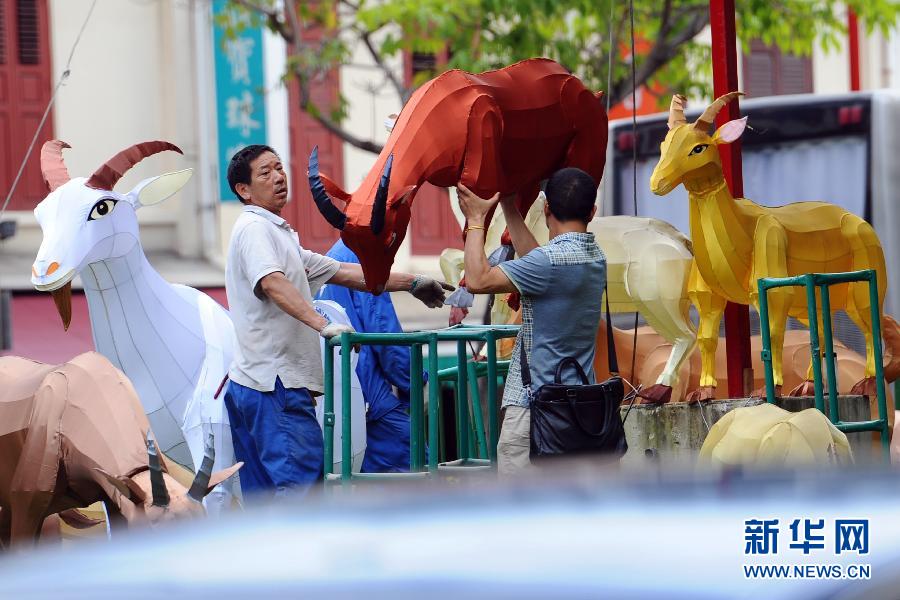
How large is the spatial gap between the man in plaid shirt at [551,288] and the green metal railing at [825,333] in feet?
3.69

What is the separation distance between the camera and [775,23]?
12.7 m

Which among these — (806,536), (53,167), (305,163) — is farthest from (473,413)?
(305,163)

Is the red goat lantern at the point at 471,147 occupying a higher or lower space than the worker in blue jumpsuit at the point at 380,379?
higher

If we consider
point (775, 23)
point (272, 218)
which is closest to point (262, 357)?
point (272, 218)

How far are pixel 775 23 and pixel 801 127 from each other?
385 cm

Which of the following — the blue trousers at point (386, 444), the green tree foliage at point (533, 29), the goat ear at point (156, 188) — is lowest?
the blue trousers at point (386, 444)

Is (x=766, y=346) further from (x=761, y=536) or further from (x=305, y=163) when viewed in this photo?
(x=305, y=163)

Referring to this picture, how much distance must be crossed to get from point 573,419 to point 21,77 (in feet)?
38.7

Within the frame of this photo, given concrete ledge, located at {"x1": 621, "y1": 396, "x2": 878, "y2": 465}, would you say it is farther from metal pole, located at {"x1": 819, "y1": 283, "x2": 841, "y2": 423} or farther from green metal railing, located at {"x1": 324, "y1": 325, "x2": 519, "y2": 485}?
green metal railing, located at {"x1": 324, "y1": 325, "x2": 519, "y2": 485}

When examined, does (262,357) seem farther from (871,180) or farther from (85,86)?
(85,86)

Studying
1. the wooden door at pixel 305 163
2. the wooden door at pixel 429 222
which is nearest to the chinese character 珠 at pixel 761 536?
the wooden door at pixel 305 163

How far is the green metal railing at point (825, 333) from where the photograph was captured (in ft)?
19.0

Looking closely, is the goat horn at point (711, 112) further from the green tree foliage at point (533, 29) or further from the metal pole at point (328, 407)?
the green tree foliage at point (533, 29)

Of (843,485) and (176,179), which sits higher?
(176,179)
